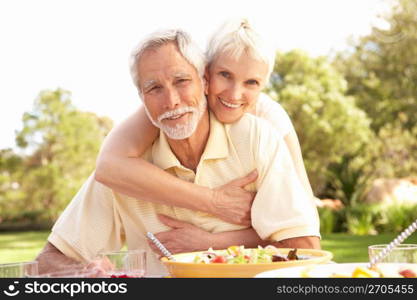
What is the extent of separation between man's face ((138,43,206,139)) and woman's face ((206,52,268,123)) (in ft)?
0.45

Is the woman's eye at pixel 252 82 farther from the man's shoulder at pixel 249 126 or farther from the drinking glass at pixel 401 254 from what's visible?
the drinking glass at pixel 401 254

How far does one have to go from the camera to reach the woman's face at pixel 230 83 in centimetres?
244

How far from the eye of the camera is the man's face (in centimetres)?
224

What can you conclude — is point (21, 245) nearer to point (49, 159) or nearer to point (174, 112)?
point (49, 159)

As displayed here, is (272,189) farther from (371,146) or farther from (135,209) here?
(371,146)

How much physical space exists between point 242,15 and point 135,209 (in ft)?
2.74

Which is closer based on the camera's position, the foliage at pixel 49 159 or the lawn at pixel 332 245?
the lawn at pixel 332 245

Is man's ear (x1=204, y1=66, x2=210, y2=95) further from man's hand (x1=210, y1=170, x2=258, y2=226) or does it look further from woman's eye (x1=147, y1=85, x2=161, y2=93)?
man's hand (x1=210, y1=170, x2=258, y2=226)

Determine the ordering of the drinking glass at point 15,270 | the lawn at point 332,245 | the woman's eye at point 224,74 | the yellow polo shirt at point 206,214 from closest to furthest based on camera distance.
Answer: the drinking glass at point 15,270, the yellow polo shirt at point 206,214, the woman's eye at point 224,74, the lawn at point 332,245

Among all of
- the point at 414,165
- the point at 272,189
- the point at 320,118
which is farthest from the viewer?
the point at 320,118

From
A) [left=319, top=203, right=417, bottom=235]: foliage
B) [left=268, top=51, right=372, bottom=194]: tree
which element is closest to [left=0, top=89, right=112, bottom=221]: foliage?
[left=268, top=51, right=372, bottom=194]: tree

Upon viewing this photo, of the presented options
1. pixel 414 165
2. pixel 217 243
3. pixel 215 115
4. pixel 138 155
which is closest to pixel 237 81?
pixel 215 115

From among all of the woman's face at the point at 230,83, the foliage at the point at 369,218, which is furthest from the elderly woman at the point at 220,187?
the foliage at the point at 369,218

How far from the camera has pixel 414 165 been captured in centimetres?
1750
